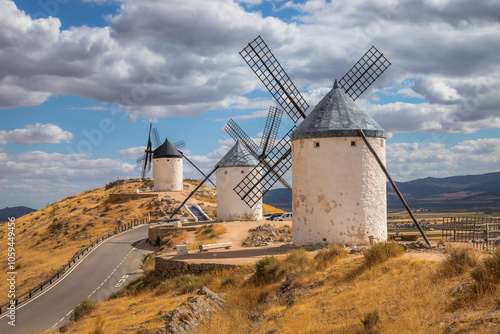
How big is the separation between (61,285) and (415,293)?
21.2 m

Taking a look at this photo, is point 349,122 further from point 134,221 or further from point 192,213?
point 134,221

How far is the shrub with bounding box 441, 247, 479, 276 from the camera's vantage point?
11.1 m

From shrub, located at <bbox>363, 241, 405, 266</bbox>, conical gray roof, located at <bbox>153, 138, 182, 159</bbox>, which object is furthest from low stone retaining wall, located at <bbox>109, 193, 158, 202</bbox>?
shrub, located at <bbox>363, 241, 405, 266</bbox>

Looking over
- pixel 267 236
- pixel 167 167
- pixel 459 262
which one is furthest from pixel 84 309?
pixel 167 167

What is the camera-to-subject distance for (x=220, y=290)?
16078 millimetres

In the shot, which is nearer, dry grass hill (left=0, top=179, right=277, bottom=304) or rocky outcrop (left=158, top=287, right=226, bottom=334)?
rocky outcrop (left=158, top=287, right=226, bottom=334)

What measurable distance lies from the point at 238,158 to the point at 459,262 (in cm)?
2428

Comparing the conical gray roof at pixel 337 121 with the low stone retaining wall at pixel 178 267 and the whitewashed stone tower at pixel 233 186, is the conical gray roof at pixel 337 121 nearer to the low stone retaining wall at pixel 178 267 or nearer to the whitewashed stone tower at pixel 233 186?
the low stone retaining wall at pixel 178 267

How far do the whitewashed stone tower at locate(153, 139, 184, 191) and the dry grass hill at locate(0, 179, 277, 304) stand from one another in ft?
5.68

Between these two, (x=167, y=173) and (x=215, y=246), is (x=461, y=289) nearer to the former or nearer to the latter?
(x=215, y=246)

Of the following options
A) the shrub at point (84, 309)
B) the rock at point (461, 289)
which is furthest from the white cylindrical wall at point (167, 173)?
the rock at point (461, 289)

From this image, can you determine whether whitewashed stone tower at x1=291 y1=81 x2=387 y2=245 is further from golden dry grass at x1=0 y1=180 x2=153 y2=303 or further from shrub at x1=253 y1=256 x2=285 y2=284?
golden dry grass at x1=0 y1=180 x2=153 y2=303

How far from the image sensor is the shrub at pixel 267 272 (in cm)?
1573

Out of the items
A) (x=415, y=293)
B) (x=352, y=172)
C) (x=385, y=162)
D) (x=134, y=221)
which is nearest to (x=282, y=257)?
(x=352, y=172)
